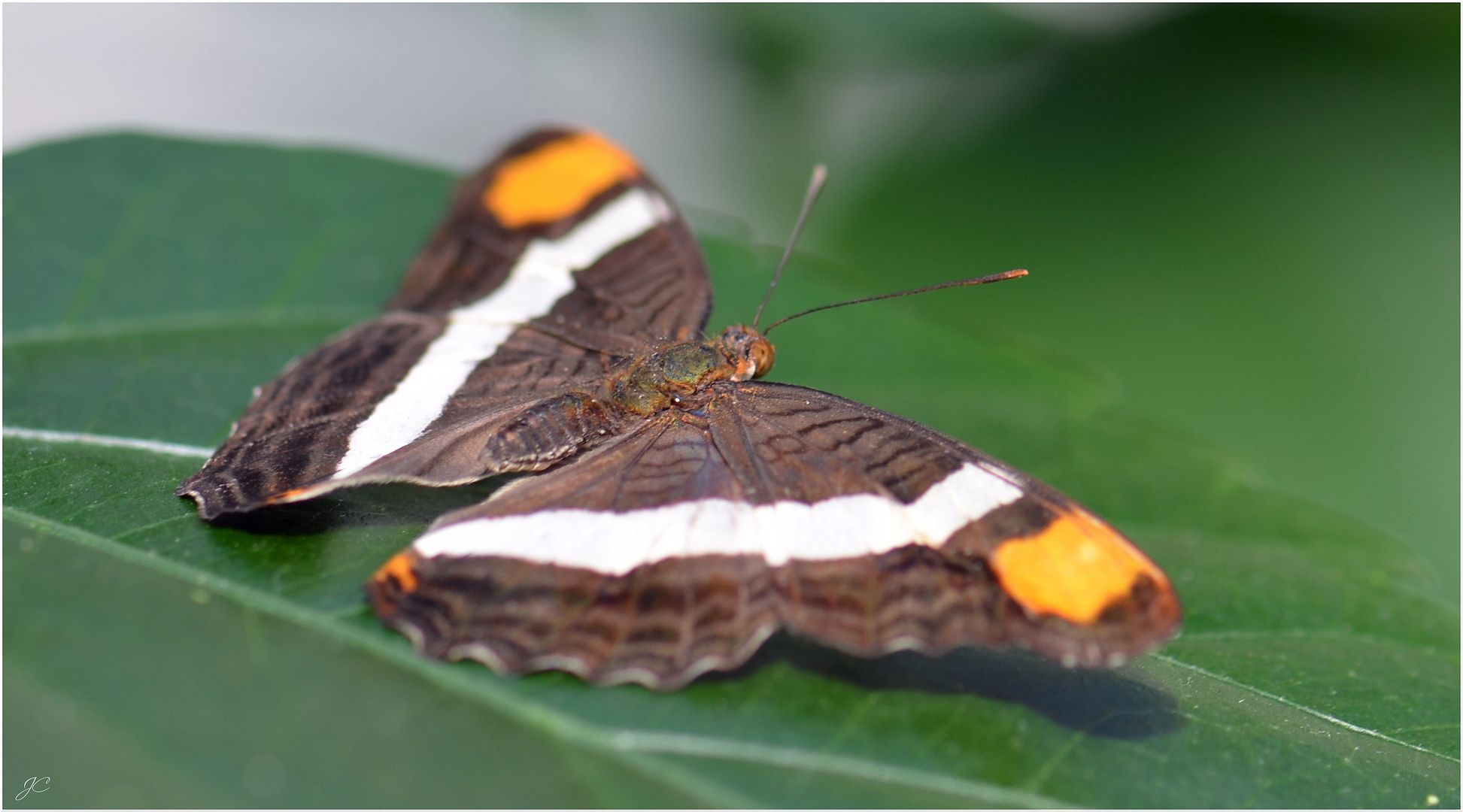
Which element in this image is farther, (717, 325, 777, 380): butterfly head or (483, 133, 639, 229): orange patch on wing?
(483, 133, 639, 229): orange patch on wing

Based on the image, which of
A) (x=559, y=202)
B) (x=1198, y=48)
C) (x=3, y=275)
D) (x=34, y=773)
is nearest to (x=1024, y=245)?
(x=1198, y=48)

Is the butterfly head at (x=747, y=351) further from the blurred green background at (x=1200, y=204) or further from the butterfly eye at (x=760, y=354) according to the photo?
the blurred green background at (x=1200, y=204)

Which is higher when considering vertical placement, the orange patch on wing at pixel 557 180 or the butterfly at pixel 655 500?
the orange patch on wing at pixel 557 180

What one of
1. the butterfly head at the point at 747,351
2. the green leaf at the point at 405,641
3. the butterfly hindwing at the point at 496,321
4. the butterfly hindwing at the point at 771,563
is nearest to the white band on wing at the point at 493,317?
the butterfly hindwing at the point at 496,321

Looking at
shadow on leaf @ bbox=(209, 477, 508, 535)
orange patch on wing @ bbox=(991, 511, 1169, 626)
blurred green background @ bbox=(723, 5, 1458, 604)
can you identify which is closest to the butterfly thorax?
shadow on leaf @ bbox=(209, 477, 508, 535)

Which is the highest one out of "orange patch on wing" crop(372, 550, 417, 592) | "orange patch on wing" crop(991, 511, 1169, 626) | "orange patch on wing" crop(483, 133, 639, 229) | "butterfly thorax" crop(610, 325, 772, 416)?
"orange patch on wing" crop(483, 133, 639, 229)

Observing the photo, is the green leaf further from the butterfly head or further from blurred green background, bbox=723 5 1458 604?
blurred green background, bbox=723 5 1458 604

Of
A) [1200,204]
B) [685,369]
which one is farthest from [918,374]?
[1200,204]
